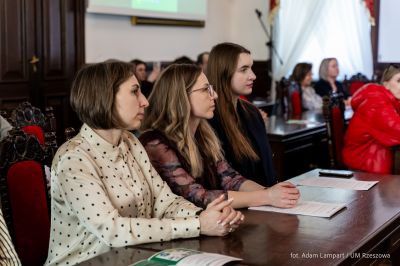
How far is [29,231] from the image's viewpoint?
7.00 feet

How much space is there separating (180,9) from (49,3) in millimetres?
1930

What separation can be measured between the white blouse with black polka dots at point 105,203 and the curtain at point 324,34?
6.62 m

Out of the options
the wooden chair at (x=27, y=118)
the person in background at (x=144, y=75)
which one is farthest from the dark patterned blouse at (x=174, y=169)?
the person in background at (x=144, y=75)

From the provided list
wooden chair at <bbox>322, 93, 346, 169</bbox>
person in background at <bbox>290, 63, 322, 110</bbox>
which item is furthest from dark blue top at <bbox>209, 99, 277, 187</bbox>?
person in background at <bbox>290, 63, 322, 110</bbox>

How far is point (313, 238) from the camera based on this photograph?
1.93m

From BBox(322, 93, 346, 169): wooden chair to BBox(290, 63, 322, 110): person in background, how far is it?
250cm

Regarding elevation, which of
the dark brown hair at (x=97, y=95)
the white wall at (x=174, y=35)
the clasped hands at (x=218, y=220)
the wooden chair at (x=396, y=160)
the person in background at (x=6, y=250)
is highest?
the white wall at (x=174, y=35)

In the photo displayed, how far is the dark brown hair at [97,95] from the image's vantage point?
2.02 m

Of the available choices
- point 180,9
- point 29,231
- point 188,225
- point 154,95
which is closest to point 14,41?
point 180,9

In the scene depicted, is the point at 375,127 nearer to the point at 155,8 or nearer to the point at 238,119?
the point at 238,119

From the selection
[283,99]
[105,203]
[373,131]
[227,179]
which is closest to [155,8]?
[283,99]

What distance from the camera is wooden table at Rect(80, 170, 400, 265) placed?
69.5 inches

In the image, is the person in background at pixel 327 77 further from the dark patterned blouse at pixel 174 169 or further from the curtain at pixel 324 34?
the dark patterned blouse at pixel 174 169

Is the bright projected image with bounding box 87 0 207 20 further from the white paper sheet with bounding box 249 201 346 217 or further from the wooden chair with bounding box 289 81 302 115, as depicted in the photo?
the white paper sheet with bounding box 249 201 346 217
